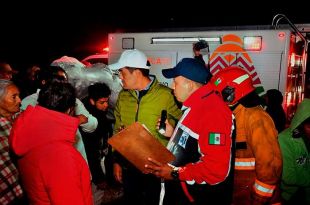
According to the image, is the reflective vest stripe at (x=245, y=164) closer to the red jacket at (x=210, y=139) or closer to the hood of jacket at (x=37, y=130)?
the red jacket at (x=210, y=139)

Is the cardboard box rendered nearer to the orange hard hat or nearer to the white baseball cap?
the orange hard hat

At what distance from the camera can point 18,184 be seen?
287 centimetres

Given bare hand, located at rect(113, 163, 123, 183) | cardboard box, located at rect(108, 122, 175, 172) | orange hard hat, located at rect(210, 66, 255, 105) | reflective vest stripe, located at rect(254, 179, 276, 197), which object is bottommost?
bare hand, located at rect(113, 163, 123, 183)

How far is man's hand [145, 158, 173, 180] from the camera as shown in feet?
8.94

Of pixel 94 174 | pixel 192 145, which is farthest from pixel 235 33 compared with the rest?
pixel 192 145

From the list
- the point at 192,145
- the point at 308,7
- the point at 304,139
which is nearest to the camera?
the point at 192,145

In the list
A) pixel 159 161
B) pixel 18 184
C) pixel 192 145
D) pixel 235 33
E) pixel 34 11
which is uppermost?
pixel 34 11

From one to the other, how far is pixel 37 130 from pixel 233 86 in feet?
5.72

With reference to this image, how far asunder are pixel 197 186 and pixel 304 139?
145cm

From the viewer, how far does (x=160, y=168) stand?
276 cm

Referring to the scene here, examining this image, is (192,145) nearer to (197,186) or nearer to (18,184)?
(197,186)

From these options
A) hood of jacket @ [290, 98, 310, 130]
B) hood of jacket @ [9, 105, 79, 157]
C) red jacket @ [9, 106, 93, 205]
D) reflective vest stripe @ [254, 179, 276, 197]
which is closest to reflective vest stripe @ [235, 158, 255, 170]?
reflective vest stripe @ [254, 179, 276, 197]

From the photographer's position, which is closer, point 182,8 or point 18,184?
point 18,184

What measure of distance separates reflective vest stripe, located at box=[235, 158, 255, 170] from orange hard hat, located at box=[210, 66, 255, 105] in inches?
21.1
